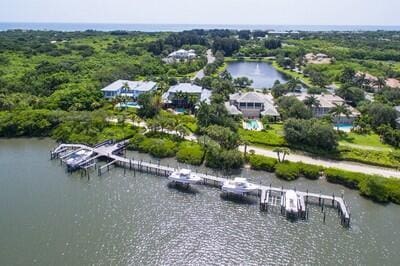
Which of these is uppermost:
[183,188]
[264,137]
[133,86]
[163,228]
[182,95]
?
[133,86]

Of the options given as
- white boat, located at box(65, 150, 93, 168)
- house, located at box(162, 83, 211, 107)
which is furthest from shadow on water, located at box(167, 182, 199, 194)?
house, located at box(162, 83, 211, 107)

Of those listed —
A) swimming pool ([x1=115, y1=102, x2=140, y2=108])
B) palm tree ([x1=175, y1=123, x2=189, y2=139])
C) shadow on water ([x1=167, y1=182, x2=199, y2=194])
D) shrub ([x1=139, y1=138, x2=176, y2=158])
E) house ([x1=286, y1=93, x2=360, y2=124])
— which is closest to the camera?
shadow on water ([x1=167, y1=182, x2=199, y2=194])

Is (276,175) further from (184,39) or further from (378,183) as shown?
(184,39)

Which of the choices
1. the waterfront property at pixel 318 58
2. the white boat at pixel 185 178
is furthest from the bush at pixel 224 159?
the waterfront property at pixel 318 58

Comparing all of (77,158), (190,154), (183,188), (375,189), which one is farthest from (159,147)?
(375,189)

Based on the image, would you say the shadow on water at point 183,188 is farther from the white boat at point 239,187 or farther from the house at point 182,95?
the house at point 182,95

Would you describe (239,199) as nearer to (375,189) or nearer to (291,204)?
(291,204)

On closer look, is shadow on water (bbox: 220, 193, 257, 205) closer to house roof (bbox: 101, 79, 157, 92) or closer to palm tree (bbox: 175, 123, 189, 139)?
palm tree (bbox: 175, 123, 189, 139)
